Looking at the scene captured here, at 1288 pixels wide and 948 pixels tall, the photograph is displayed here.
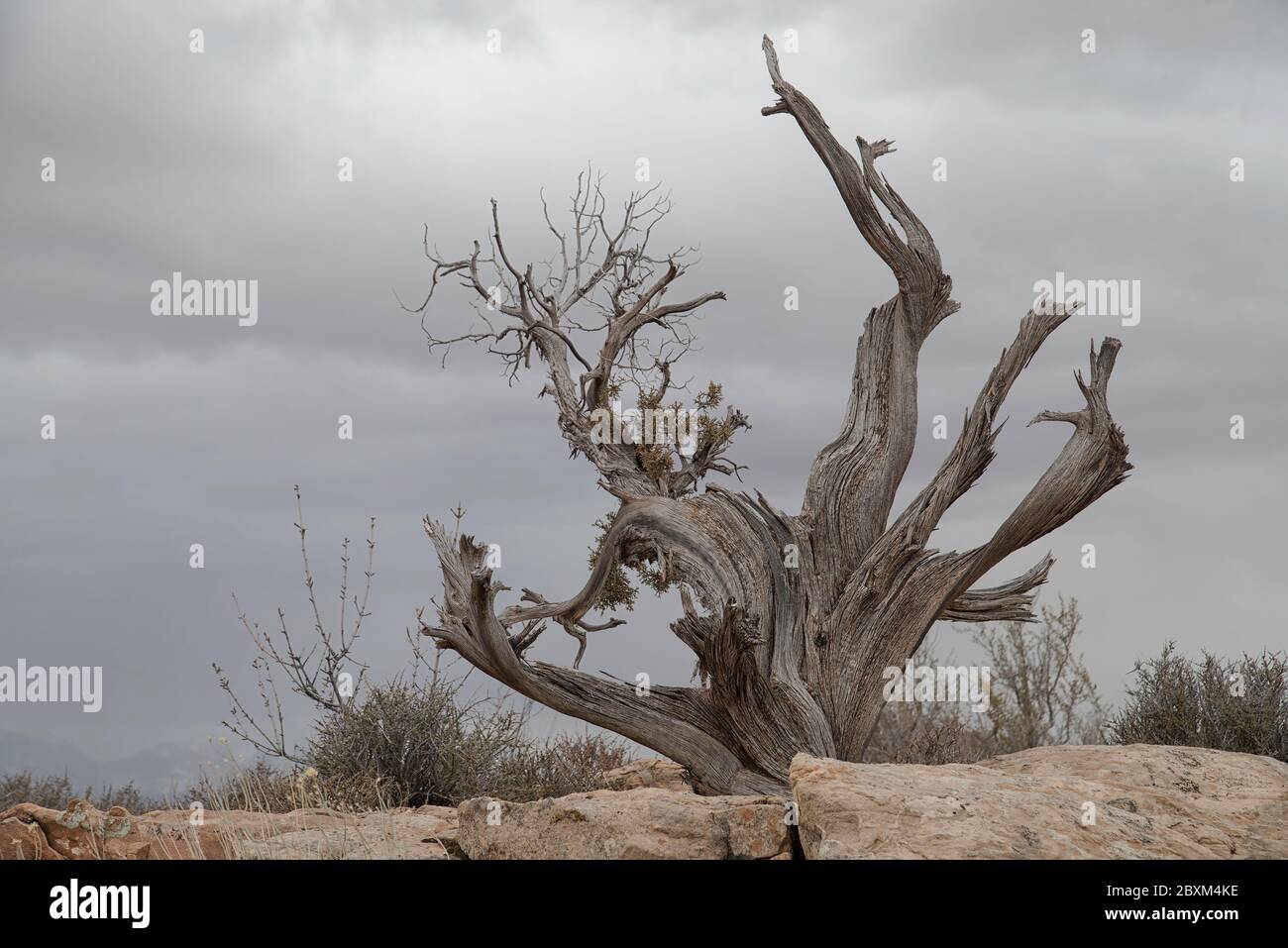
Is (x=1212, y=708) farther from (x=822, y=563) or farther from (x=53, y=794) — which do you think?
(x=53, y=794)

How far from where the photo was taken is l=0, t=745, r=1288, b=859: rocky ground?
5906 millimetres

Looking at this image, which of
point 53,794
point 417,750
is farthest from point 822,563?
point 53,794

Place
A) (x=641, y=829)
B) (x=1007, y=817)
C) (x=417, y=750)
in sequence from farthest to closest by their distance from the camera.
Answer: (x=417, y=750)
(x=641, y=829)
(x=1007, y=817)

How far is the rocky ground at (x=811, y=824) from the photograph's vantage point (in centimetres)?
591

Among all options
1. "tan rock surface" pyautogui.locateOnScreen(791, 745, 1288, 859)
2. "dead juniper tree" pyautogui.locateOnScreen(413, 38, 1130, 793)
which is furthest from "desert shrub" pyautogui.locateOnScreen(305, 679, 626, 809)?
"tan rock surface" pyautogui.locateOnScreen(791, 745, 1288, 859)

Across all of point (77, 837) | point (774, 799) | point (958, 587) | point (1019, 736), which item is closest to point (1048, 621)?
point (1019, 736)

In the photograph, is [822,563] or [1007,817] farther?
[822,563]

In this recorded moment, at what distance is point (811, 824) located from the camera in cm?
613

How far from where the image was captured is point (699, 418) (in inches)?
569

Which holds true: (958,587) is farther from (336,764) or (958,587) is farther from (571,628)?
(336,764)

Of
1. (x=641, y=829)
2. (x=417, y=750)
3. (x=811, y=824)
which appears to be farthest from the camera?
(x=417, y=750)
